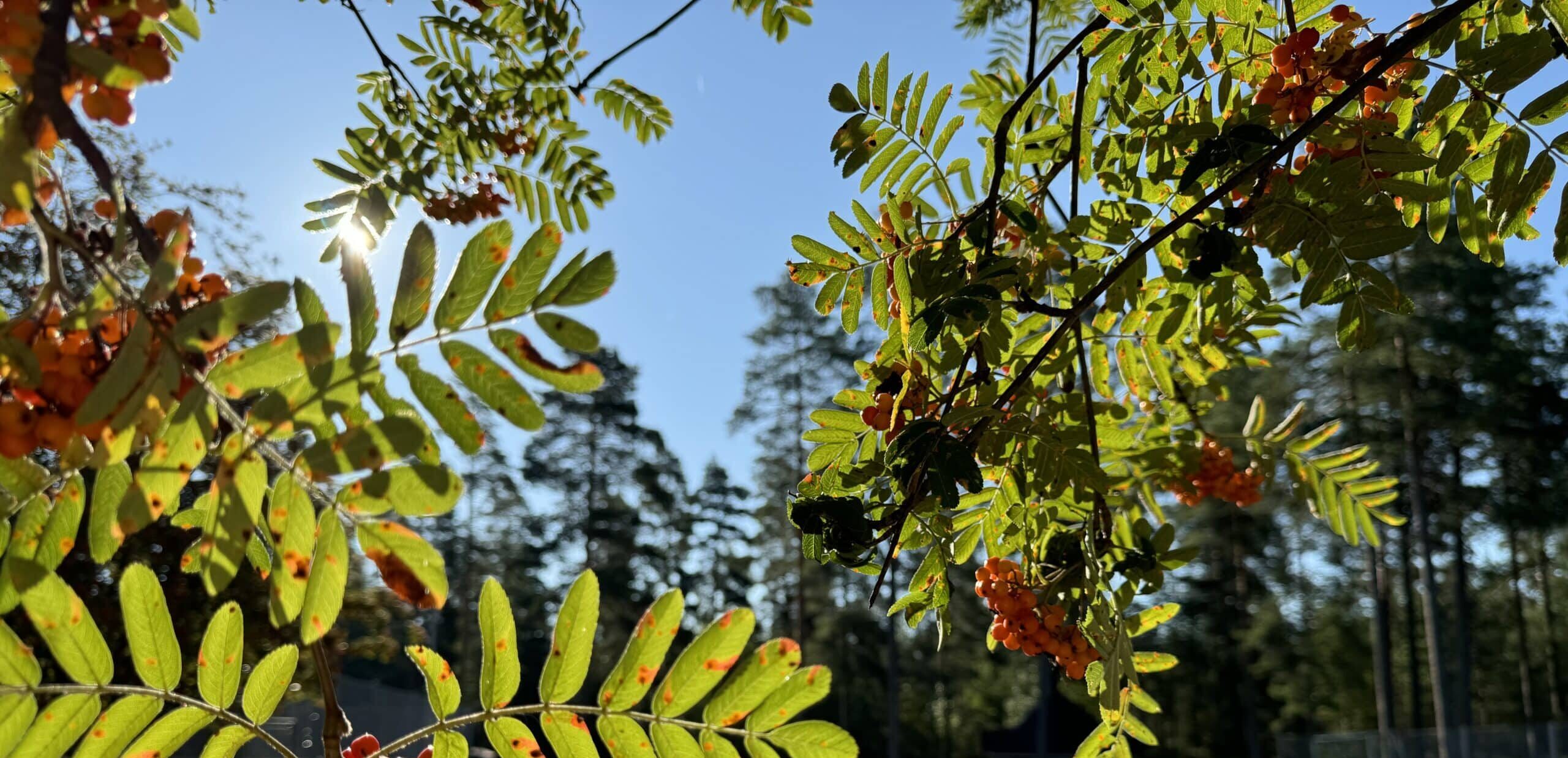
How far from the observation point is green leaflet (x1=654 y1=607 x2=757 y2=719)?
91 centimetres

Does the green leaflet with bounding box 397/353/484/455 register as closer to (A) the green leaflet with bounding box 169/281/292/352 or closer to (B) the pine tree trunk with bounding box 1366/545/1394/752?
(A) the green leaflet with bounding box 169/281/292/352

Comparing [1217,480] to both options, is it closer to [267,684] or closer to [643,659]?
[643,659]

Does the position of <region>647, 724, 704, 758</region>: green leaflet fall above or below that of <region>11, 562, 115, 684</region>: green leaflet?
below

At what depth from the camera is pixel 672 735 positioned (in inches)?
36.9

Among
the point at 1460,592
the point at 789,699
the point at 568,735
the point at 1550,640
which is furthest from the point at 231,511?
the point at 1550,640

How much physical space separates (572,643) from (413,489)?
280 millimetres

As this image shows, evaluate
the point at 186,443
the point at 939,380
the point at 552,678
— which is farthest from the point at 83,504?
the point at 939,380

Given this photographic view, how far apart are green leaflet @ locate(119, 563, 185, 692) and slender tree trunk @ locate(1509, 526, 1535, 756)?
29.6 m

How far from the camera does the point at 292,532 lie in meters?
0.77

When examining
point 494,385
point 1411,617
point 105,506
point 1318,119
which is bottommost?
point 105,506

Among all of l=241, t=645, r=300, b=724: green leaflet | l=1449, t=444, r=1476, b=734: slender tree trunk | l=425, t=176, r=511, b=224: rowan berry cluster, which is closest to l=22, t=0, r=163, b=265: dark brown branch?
l=241, t=645, r=300, b=724: green leaflet

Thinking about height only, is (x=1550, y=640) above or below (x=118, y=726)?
above

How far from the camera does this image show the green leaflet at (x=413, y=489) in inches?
28.7

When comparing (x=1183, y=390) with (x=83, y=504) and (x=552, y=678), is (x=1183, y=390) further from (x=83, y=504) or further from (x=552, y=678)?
(x=83, y=504)
